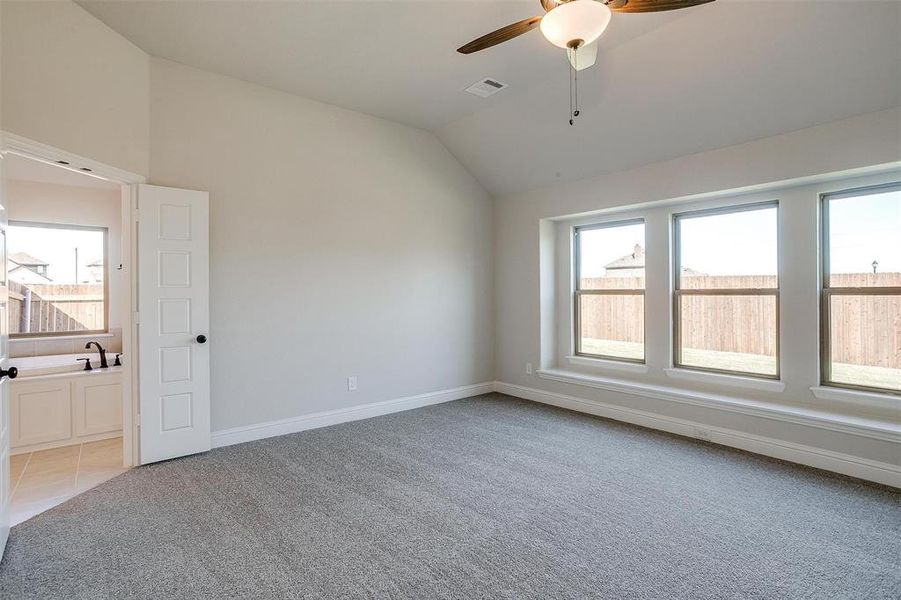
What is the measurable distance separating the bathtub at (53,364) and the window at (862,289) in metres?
6.29

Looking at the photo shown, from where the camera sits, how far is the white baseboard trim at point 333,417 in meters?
3.98

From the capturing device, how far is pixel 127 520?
8.77 ft

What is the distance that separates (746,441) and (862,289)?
147 cm

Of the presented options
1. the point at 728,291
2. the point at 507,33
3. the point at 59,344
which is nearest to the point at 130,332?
the point at 59,344

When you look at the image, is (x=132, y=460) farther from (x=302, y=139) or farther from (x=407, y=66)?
(x=407, y=66)

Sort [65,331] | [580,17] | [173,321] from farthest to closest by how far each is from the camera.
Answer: [65,331] → [173,321] → [580,17]

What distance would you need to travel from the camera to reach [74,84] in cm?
294

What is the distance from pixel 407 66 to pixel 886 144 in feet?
11.7

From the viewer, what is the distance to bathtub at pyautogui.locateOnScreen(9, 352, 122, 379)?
3.90m

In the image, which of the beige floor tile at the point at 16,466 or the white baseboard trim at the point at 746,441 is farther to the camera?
the beige floor tile at the point at 16,466

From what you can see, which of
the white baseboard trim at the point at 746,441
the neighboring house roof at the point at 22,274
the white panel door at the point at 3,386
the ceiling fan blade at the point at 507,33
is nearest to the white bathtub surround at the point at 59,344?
the neighboring house roof at the point at 22,274

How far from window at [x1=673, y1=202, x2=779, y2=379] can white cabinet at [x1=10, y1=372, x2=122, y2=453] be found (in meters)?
5.50

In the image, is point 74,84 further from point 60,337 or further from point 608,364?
point 608,364

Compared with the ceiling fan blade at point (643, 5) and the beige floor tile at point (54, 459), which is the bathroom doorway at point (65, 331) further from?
the ceiling fan blade at point (643, 5)
